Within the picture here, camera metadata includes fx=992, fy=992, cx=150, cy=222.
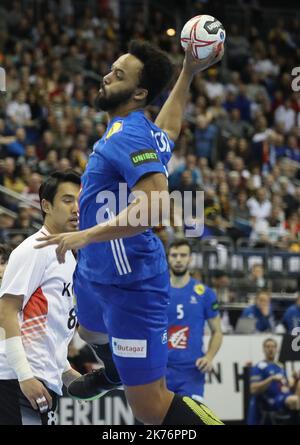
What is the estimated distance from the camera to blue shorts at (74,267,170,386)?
5.66 metres

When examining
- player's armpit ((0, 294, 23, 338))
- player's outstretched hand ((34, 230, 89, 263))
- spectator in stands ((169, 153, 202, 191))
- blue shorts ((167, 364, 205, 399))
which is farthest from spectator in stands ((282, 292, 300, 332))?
player's outstretched hand ((34, 230, 89, 263))

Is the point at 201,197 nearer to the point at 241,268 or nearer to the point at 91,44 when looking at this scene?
the point at 241,268

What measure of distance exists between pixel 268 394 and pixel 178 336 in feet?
7.80

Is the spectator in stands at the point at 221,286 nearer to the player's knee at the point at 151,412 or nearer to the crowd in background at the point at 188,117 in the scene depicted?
the crowd in background at the point at 188,117

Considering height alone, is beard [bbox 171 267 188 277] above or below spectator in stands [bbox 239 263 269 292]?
below

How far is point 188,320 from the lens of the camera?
10891 millimetres

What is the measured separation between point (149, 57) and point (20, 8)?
55.9ft

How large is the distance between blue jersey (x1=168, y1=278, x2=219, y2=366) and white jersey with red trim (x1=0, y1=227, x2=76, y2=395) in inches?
182

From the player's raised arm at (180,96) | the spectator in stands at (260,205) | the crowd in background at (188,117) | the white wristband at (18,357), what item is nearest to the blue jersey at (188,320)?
the crowd in background at (188,117)

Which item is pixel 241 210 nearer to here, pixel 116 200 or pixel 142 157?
pixel 116 200

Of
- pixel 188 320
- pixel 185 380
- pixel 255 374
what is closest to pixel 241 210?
pixel 255 374

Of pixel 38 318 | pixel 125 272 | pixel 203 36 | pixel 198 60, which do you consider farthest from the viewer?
pixel 198 60

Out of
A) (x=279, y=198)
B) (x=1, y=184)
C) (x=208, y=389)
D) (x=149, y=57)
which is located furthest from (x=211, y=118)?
(x=149, y=57)

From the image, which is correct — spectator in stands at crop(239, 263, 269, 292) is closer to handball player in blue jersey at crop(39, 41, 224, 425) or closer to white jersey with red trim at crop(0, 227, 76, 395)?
white jersey with red trim at crop(0, 227, 76, 395)
